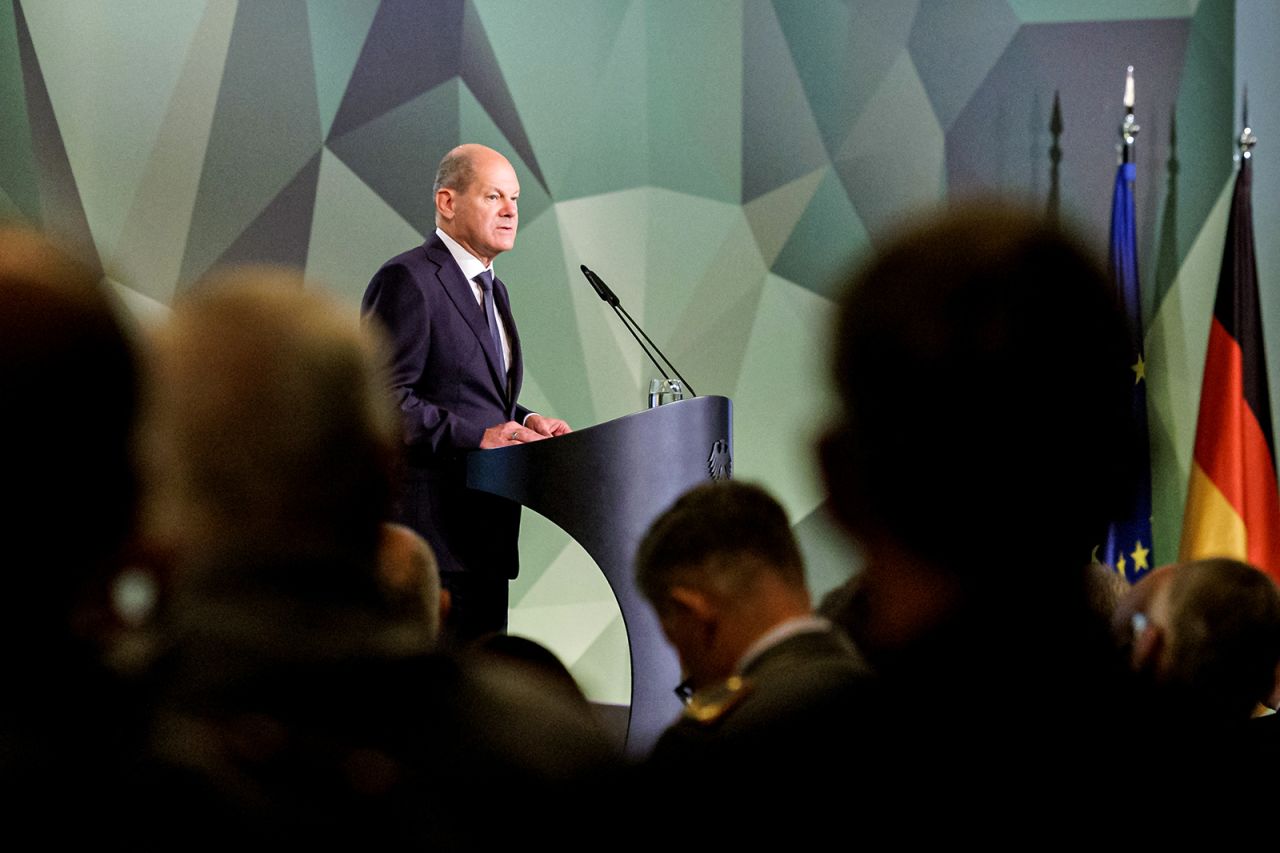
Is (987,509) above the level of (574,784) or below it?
above

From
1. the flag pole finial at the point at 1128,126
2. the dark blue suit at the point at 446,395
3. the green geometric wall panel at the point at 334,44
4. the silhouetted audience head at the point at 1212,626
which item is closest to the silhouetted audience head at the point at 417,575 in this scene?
the silhouetted audience head at the point at 1212,626

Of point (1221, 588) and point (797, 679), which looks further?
point (1221, 588)

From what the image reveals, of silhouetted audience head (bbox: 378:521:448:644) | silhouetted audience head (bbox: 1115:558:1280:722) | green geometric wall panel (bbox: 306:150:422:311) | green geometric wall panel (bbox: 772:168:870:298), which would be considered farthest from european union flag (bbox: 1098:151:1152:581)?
silhouetted audience head (bbox: 378:521:448:644)

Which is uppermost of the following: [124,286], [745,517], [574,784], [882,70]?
[882,70]

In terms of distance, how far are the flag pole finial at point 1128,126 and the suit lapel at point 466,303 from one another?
9.95ft

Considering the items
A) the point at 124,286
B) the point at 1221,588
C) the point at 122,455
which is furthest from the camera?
the point at 124,286

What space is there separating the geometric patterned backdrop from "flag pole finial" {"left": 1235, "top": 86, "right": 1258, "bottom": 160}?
0.04m

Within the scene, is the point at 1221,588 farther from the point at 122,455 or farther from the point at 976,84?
the point at 976,84

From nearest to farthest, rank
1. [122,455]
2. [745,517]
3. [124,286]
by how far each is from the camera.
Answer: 1. [122,455]
2. [745,517]
3. [124,286]

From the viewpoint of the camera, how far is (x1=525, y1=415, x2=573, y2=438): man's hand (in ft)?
11.3

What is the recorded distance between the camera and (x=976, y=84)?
5555mm

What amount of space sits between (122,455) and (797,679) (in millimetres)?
619

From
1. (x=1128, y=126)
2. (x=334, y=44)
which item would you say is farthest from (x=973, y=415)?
(x=1128, y=126)

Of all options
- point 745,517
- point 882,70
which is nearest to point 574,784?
point 745,517
